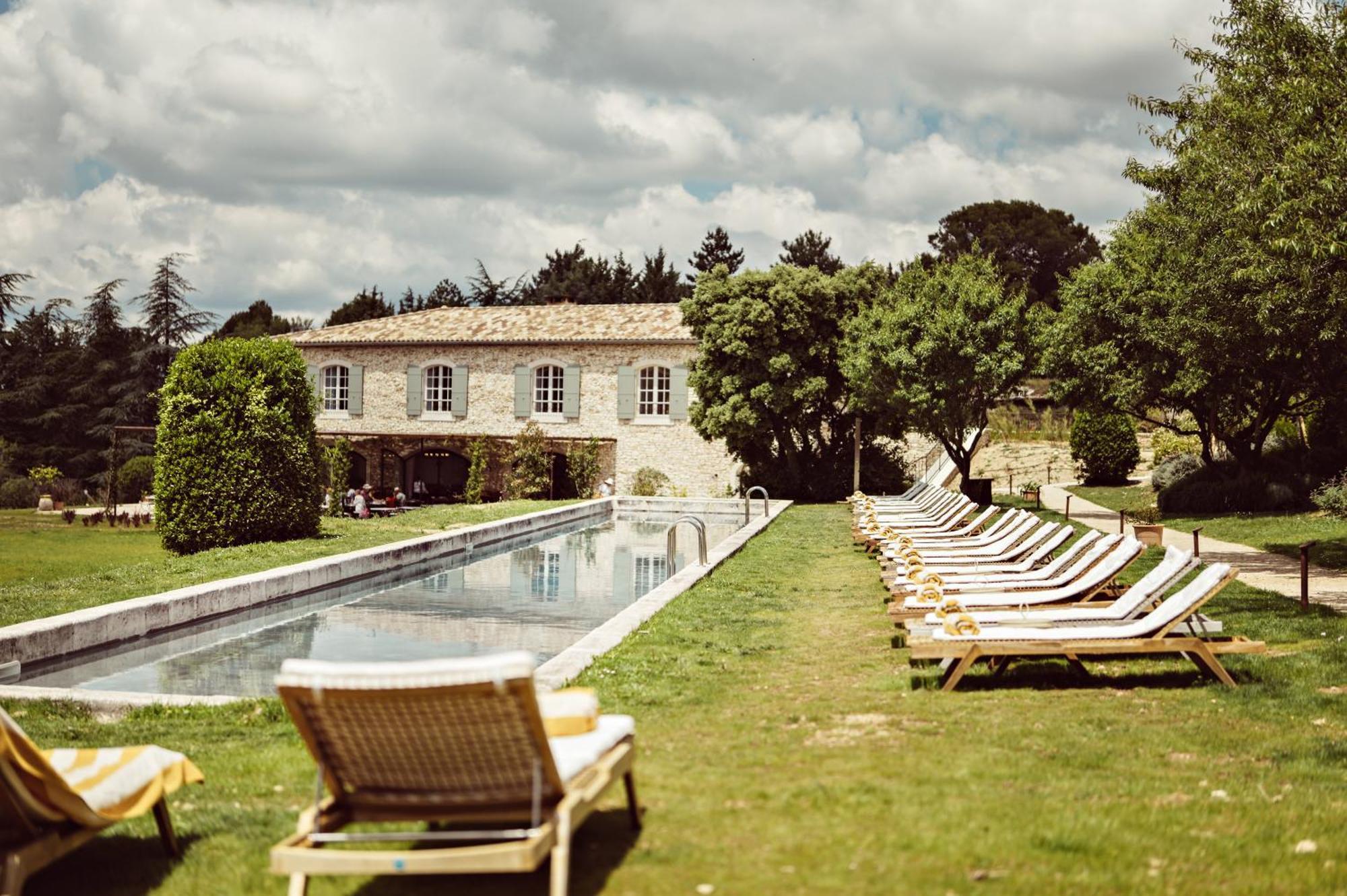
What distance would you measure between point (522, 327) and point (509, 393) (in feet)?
6.68

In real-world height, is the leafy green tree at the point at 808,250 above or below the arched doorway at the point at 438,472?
above

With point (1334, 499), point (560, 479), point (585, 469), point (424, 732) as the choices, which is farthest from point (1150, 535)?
point (560, 479)

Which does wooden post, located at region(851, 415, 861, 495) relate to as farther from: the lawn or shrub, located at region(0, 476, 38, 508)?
shrub, located at region(0, 476, 38, 508)

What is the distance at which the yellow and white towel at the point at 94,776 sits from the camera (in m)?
3.47

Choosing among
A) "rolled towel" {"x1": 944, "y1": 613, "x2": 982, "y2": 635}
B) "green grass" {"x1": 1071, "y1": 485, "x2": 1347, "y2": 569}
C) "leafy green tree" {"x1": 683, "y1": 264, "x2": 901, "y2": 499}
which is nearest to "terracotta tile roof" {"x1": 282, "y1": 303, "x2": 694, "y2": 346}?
"leafy green tree" {"x1": 683, "y1": 264, "x2": 901, "y2": 499}

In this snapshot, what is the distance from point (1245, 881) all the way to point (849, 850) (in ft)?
3.92

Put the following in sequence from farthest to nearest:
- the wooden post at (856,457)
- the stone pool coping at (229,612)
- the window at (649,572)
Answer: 1. the wooden post at (856,457)
2. the window at (649,572)
3. the stone pool coping at (229,612)

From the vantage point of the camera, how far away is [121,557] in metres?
14.8

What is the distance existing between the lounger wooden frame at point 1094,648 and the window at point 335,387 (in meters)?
29.7

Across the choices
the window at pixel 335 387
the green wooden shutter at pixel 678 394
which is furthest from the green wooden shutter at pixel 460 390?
the green wooden shutter at pixel 678 394

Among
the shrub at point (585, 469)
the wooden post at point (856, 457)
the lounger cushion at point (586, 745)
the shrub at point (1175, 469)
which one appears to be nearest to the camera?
the lounger cushion at point (586, 745)

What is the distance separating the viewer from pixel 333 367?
34531 millimetres

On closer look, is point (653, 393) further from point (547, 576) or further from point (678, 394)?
point (547, 576)

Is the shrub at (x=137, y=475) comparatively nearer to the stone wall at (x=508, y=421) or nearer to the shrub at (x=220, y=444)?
the stone wall at (x=508, y=421)
